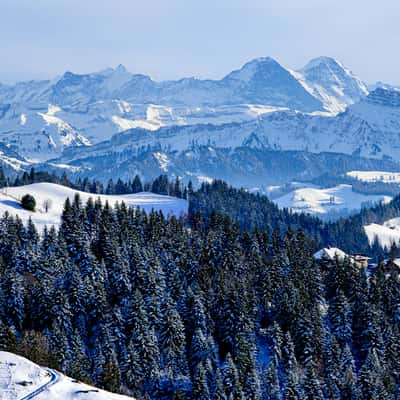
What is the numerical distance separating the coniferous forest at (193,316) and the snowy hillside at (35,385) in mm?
19644

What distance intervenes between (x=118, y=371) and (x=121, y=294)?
Answer: 26.8 metres

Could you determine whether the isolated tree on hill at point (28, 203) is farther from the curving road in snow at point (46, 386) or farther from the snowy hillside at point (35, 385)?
the curving road in snow at point (46, 386)

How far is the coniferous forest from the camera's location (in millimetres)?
114250

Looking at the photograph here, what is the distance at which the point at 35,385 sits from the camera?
7806cm

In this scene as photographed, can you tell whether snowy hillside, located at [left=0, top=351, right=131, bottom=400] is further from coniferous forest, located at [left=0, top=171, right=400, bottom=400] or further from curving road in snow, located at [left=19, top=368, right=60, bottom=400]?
coniferous forest, located at [left=0, top=171, right=400, bottom=400]

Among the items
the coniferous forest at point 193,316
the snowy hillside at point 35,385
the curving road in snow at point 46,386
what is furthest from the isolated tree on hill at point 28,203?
the curving road in snow at point 46,386

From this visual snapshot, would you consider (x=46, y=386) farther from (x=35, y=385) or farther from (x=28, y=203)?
(x=28, y=203)

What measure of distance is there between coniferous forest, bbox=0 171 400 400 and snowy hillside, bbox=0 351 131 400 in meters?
19.6

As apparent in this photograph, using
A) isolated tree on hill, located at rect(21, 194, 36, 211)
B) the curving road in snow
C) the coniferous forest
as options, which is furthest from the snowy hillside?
isolated tree on hill, located at rect(21, 194, 36, 211)

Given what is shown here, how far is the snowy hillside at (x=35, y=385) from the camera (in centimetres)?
Answer: 7575

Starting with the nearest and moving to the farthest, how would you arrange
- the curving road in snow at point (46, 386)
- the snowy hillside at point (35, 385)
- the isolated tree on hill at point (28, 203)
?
the curving road in snow at point (46, 386) < the snowy hillside at point (35, 385) < the isolated tree on hill at point (28, 203)

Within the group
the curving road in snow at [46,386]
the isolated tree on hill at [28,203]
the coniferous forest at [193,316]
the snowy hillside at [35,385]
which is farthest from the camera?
the isolated tree on hill at [28,203]

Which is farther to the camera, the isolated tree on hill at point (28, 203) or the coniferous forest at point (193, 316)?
the isolated tree on hill at point (28, 203)

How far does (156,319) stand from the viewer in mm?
128000
